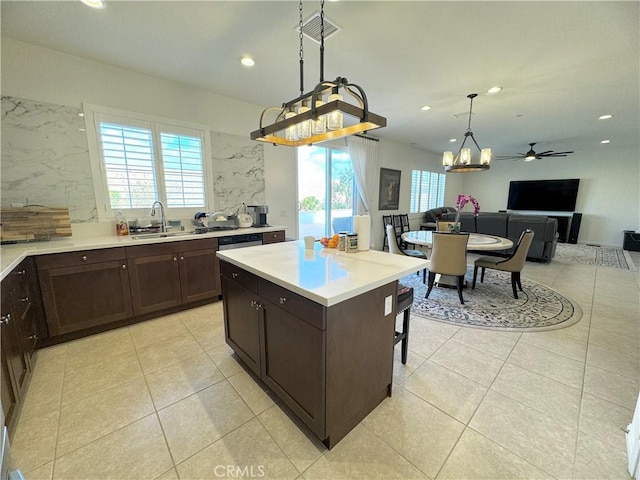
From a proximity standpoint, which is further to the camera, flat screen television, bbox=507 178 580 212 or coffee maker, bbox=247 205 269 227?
flat screen television, bbox=507 178 580 212

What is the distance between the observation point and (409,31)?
7.21 feet

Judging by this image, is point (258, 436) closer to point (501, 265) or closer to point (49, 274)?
point (49, 274)

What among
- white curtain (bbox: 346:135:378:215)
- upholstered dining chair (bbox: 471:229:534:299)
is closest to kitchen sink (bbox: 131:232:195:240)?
white curtain (bbox: 346:135:378:215)

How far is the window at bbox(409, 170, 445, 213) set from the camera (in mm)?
7430

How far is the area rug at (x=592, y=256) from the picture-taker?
17.3 feet

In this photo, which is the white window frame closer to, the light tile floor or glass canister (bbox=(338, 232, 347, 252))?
the light tile floor

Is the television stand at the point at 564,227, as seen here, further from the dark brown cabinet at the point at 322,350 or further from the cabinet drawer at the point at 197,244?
the cabinet drawer at the point at 197,244

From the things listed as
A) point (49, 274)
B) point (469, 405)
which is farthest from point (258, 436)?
point (49, 274)

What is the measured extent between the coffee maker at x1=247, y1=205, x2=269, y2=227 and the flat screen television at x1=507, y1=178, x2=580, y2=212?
8630 millimetres

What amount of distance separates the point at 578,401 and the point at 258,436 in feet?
6.90

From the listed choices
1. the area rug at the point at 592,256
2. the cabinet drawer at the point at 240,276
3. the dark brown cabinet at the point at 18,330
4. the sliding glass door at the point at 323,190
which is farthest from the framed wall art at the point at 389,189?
the dark brown cabinet at the point at 18,330

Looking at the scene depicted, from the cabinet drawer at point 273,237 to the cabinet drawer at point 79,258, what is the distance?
1.57 m

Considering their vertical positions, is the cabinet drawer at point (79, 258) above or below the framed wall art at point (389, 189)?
below

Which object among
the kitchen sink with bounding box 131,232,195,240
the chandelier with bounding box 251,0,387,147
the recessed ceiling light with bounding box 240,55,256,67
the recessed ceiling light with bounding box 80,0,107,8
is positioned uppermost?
the recessed ceiling light with bounding box 240,55,256,67
